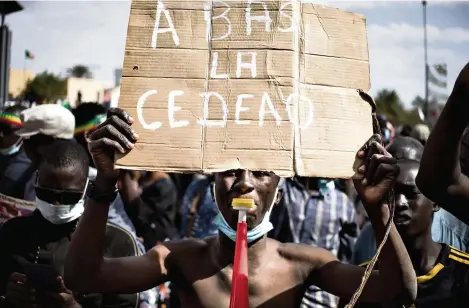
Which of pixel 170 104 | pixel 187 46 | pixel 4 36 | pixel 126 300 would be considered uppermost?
pixel 4 36

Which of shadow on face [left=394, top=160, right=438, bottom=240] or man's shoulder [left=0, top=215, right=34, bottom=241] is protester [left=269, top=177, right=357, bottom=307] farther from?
man's shoulder [left=0, top=215, right=34, bottom=241]

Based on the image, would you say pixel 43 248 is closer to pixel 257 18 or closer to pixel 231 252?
pixel 231 252

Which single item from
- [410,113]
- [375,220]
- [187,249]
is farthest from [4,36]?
[410,113]

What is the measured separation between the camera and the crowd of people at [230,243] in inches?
110

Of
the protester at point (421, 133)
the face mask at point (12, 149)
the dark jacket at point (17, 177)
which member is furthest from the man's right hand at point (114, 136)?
the protester at point (421, 133)

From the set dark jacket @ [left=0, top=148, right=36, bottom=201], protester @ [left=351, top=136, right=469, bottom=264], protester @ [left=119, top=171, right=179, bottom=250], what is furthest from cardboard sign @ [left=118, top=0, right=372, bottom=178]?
protester @ [left=119, top=171, right=179, bottom=250]

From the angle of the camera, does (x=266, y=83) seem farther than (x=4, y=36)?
No

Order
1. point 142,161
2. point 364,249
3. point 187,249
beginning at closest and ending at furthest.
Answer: point 142,161 → point 187,249 → point 364,249

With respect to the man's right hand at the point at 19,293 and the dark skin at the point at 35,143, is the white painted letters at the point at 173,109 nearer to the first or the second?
the man's right hand at the point at 19,293

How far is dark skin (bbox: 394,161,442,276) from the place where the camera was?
4094mm

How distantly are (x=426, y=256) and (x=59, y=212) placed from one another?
2010mm

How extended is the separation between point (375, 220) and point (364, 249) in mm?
2494

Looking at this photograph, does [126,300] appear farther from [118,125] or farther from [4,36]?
[4,36]

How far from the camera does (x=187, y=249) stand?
3.38 meters
